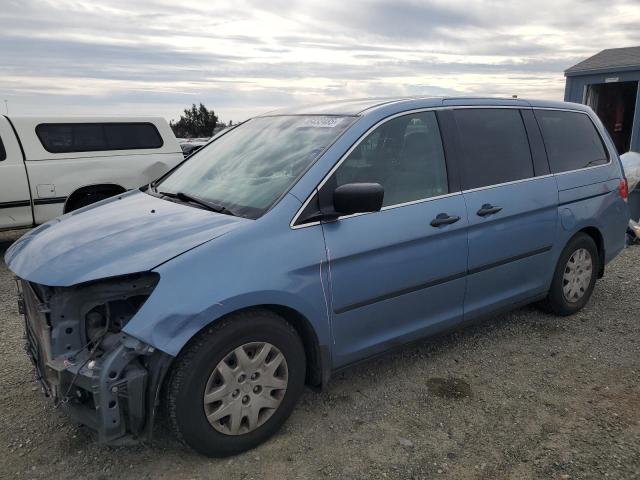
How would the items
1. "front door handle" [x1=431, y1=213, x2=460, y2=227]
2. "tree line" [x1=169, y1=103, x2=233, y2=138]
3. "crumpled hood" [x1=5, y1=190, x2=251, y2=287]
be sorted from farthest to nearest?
1. "tree line" [x1=169, y1=103, x2=233, y2=138]
2. "front door handle" [x1=431, y1=213, x2=460, y2=227]
3. "crumpled hood" [x1=5, y1=190, x2=251, y2=287]

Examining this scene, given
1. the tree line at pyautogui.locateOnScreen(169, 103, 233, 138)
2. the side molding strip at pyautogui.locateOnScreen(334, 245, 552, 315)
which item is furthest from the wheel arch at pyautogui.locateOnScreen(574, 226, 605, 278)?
the tree line at pyautogui.locateOnScreen(169, 103, 233, 138)

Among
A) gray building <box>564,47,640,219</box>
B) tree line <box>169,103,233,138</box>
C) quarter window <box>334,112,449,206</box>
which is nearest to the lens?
quarter window <box>334,112,449,206</box>

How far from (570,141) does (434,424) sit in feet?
8.70

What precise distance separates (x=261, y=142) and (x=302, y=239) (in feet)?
3.25

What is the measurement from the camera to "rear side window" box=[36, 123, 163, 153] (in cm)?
736

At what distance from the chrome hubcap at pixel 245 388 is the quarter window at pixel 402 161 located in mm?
1011

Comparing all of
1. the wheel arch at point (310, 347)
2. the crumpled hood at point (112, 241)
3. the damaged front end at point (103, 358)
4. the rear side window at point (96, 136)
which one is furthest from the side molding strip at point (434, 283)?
the rear side window at point (96, 136)

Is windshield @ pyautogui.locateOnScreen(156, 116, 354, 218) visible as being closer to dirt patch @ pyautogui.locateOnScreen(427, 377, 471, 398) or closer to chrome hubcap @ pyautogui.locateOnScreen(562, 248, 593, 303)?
dirt patch @ pyautogui.locateOnScreen(427, 377, 471, 398)

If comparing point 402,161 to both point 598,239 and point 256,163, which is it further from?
point 598,239

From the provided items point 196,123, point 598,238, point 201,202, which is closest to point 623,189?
point 598,238

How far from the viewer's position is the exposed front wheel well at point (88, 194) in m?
7.38

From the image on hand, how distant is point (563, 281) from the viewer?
4.47 metres

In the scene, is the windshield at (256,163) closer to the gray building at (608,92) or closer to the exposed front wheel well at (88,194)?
the exposed front wheel well at (88,194)

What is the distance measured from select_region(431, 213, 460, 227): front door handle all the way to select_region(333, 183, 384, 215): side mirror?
2.00ft
